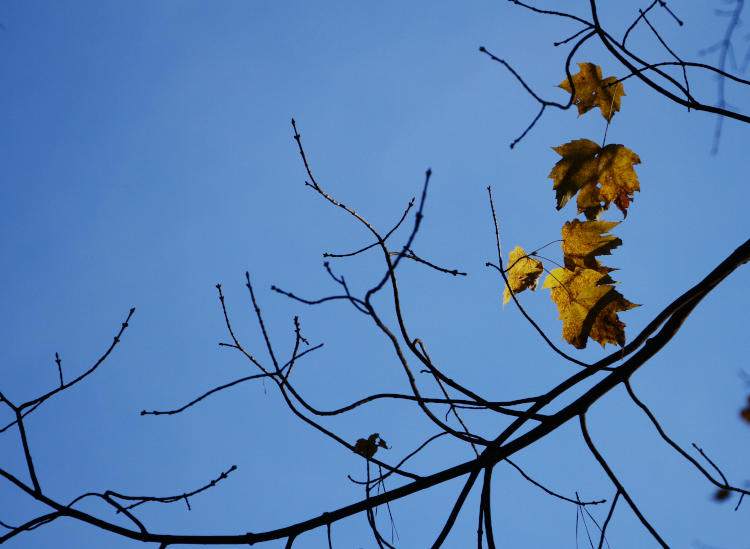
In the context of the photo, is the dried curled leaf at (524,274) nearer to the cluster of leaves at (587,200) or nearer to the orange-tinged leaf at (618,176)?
the cluster of leaves at (587,200)

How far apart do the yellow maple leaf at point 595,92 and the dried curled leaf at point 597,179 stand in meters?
0.16

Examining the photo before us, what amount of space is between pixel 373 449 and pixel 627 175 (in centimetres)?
151

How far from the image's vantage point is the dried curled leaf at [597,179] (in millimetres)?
2479

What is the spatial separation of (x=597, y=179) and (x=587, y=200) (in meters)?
0.10

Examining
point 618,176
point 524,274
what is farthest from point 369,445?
point 618,176

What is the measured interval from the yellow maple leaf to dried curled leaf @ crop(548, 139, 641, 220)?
0.53ft

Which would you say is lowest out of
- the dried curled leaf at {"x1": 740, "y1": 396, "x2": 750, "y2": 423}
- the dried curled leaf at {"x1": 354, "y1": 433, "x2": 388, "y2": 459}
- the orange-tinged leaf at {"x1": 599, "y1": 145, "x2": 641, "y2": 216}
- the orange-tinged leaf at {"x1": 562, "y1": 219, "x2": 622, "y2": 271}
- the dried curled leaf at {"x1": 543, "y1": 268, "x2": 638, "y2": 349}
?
the dried curled leaf at {"x1": 740, "y1": 396, "x2": 750, "y2": 423}

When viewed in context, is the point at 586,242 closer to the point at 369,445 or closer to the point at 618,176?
the point at 618,176

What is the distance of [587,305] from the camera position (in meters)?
2.42

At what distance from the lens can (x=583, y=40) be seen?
6.44 feet

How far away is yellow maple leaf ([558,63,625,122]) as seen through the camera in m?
Result: 2.51

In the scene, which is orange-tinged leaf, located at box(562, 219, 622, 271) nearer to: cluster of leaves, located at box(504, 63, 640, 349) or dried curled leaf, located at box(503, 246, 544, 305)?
cluster of leaves, located at box(504, 63, 640, 349)

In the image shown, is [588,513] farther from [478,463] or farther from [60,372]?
[60,372]

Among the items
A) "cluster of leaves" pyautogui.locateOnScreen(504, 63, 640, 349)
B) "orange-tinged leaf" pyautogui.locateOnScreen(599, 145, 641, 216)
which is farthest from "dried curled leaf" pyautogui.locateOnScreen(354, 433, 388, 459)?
"orange-tinged leaf" pyautogui.locateOnScreen(599, 145, 641, 216)
